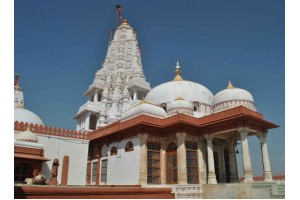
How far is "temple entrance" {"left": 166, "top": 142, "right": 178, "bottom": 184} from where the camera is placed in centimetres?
1823

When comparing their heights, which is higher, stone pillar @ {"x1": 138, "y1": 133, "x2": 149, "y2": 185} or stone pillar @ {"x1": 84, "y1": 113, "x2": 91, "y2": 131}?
stone pillar @ {"x1": 84, "y1": 113, "x2": 91, "y2": 131}

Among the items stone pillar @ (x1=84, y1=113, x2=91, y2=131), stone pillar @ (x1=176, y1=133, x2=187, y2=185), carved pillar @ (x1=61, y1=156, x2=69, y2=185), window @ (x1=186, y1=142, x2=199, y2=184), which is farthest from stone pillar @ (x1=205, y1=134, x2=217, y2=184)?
stone pillar @ (x1=84, y1=113, x2=91, y2=131)

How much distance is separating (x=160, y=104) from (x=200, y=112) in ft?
13.0

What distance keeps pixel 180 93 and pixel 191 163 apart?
28.3ft

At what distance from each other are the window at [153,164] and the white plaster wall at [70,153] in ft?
A: 19.8

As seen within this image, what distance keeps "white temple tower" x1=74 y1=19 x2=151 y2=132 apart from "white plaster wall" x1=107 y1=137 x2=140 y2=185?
12667mm

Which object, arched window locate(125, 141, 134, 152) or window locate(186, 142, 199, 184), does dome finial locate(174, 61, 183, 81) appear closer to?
window locate(186, 142, 199, 184)

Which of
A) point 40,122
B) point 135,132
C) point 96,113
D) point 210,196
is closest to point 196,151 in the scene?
point 210,196

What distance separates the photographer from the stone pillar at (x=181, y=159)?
17245mm

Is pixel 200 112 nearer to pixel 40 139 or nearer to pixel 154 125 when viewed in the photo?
pixel 154 125

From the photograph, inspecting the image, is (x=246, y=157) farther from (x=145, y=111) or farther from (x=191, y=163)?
(x=145, y=111)

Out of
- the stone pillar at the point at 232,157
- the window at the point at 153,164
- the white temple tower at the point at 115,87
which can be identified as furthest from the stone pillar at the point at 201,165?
the white temple tower at the point at 115,87

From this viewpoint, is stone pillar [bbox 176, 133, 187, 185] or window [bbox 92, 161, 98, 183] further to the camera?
window [bbox 92, 161, 98, 183]

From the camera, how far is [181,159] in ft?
58.1
